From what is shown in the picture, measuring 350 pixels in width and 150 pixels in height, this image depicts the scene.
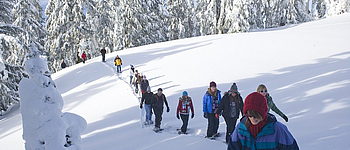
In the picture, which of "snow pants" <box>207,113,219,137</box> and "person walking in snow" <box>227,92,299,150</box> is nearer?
"person walking in snow" <box>227,92,299,150</box>

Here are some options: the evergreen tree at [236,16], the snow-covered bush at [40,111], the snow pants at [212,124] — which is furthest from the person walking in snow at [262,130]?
the evergreen tree at [236,16]

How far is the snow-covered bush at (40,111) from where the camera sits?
474cm

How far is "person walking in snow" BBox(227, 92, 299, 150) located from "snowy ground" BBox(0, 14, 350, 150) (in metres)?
3.64

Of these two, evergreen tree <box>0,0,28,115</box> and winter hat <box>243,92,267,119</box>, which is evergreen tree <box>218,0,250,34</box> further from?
winter hat <box>243,92,267,119</box>

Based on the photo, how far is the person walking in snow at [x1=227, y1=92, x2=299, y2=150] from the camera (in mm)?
2180

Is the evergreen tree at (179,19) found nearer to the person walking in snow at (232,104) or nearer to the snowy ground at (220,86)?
the snowy ground at (220,86)

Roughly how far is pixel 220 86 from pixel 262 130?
968cm

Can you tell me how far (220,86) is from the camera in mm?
11789

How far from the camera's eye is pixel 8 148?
8617mm

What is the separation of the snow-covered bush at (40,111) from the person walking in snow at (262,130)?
4097mm

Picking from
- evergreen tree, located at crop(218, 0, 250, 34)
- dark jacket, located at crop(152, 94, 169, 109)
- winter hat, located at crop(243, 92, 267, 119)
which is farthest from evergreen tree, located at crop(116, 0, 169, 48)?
winter hat, located at crop(243, 92, 267, 119)

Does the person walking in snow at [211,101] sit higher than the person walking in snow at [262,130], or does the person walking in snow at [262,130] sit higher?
the person walking in snow at [262,130]

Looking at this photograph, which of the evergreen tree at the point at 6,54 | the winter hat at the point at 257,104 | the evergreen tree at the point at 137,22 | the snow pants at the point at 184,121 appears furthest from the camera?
the evergreen tree at the point at 137,22

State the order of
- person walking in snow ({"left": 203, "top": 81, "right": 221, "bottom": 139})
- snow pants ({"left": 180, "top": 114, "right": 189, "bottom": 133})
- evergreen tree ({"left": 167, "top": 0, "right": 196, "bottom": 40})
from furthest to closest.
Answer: evergreen tree ({"left": 167, "top": 0, "right": 196, "bottom": 40}) < snow pants ({"left": 180, "top": 114, "right": 189, "bottom": 133}) < person walking in snow ({"left": 203, "top": 81, "right": 221, "bottom": 139})
